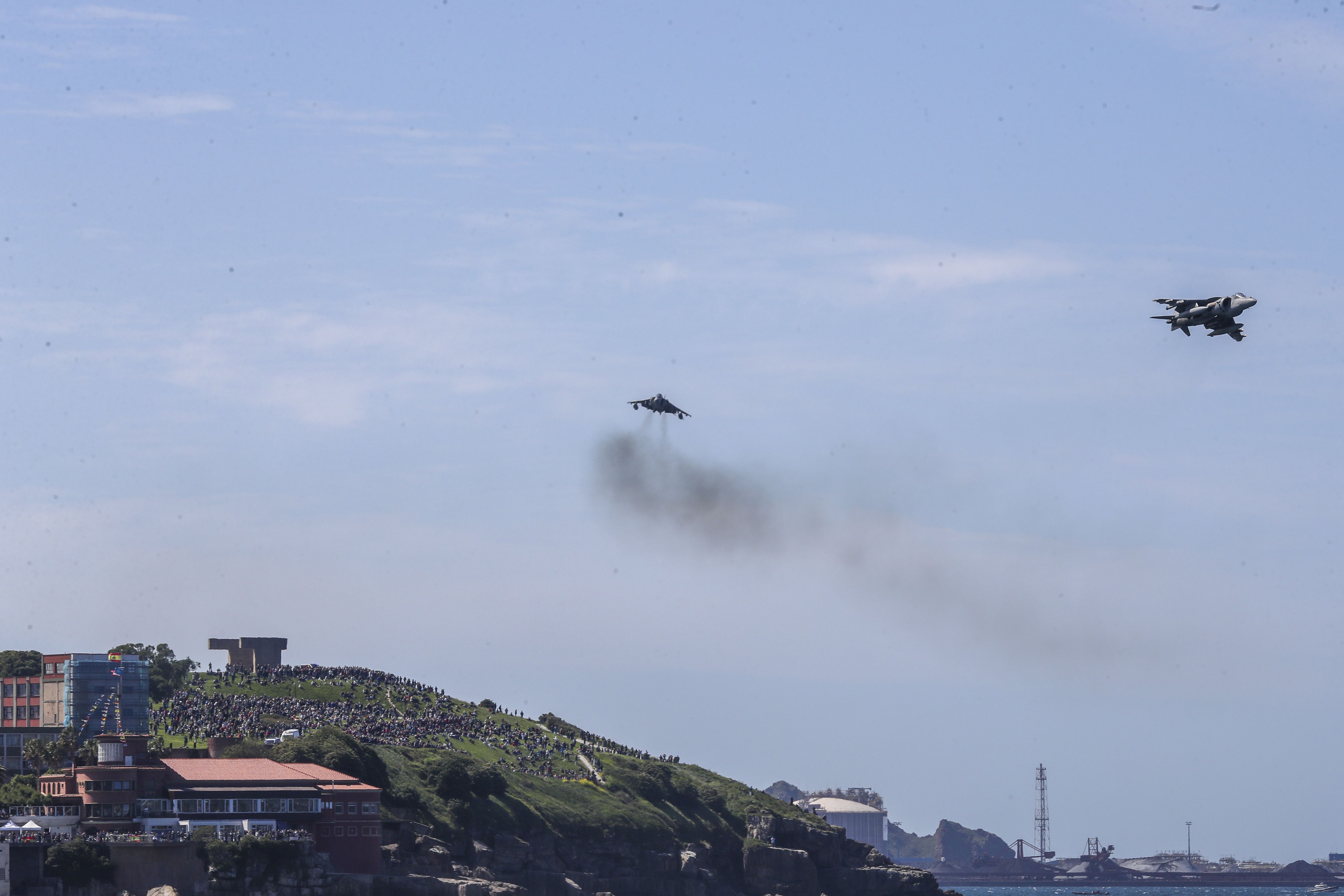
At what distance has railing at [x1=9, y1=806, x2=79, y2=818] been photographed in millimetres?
128375

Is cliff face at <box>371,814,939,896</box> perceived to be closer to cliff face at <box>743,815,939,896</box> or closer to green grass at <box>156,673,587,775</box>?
cliff face at <box>743,815,939,896</box>

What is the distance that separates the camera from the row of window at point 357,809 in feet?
458

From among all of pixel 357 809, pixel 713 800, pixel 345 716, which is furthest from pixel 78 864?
pixel 713 800

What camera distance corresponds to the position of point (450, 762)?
529 feet

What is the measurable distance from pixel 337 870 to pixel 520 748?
52.4m

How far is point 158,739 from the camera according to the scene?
14400cm

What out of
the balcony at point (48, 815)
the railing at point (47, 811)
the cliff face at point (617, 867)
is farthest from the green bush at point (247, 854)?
the cliff face at point (617, 867)

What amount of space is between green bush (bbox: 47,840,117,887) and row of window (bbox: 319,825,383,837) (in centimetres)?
1898

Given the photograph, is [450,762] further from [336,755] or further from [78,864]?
[78,864]

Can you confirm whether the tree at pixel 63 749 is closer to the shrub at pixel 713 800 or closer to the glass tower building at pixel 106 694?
the glass tower building at pixel 106 694

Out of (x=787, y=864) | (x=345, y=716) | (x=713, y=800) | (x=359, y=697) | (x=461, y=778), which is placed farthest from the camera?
(x=713, y=800)

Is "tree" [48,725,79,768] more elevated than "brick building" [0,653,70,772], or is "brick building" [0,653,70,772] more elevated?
"brick building" [0,653,70,772]

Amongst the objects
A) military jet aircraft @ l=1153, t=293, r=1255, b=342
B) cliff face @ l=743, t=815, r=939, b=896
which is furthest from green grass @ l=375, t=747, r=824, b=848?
military jet aircraft @ l=1153, t=293, r=1255, b=342

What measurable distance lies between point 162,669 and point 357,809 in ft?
183
